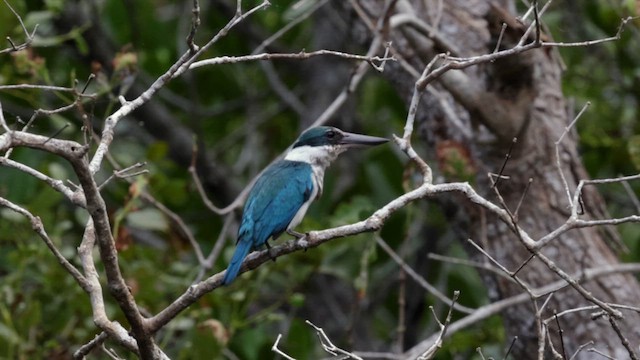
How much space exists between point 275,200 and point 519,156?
972 millimetres

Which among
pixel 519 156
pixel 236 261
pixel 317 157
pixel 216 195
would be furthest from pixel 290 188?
pixel 216 195

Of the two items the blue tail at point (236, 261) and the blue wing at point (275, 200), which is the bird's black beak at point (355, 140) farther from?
the blue tail at point (236, 261)

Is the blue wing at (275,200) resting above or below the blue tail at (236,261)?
above

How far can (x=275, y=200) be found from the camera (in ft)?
13.8

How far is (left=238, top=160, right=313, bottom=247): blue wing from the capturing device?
4.06 metres

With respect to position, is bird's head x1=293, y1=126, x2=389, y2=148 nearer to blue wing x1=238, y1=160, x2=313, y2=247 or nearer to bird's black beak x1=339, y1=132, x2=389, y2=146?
bird's black beak x1=339, y1=132, x2=389, y2=146

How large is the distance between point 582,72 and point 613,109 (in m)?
0.27

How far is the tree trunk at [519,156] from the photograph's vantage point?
13.7 ft

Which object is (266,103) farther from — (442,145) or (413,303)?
(442,145)

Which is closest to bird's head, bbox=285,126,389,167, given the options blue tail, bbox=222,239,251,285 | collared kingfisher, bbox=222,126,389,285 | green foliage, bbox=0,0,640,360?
collared kingfisher, bbox=222,126,389,285

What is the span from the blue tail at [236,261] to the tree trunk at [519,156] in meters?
0.91

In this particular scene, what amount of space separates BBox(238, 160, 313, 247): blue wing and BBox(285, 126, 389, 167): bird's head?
78 millimetres

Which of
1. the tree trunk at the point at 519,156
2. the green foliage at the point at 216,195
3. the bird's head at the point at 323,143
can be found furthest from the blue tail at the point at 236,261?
the tree trunk at the point at 519,156

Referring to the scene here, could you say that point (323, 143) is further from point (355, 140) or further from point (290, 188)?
point (290, 188)
